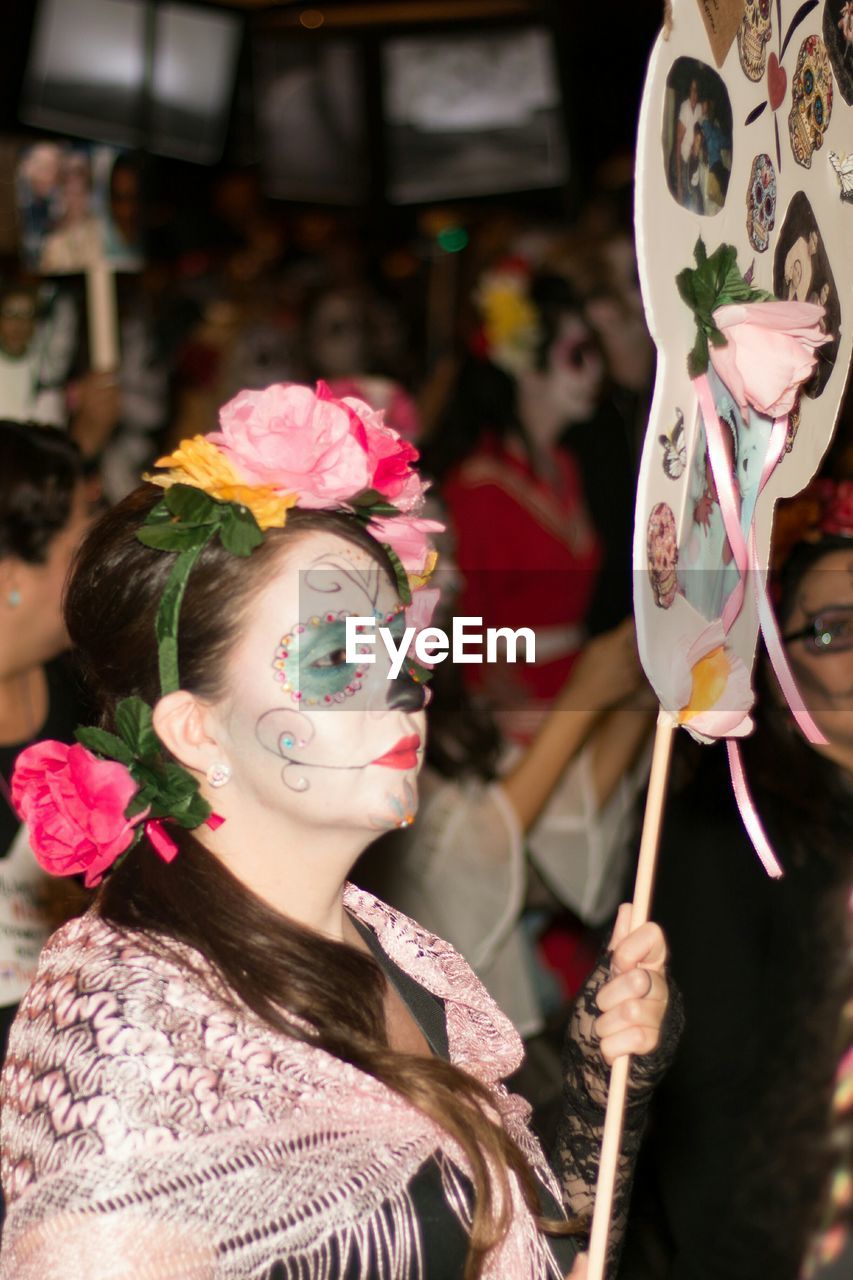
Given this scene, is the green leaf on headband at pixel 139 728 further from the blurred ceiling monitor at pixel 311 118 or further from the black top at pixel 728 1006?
the blurred ceiling monitor at pixel 311 118

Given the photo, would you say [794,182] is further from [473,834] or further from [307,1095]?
[473,834]

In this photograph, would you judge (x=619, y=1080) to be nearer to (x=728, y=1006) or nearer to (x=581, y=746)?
(x=728, y=1006)

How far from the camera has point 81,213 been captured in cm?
384

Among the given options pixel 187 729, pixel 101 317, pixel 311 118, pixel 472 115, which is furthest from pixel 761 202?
pixel 311 118

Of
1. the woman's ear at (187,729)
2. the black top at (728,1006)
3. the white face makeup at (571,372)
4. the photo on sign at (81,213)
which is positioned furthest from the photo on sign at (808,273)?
the white face makeup at (571,372)

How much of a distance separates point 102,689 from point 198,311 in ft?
16.9

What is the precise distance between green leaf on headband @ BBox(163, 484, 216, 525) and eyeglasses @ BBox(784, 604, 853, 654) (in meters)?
1.35

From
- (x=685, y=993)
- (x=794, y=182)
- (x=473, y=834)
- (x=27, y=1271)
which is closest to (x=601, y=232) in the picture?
(x=473, y=834)

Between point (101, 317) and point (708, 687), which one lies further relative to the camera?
point (101, 317)

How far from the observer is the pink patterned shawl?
1165mm

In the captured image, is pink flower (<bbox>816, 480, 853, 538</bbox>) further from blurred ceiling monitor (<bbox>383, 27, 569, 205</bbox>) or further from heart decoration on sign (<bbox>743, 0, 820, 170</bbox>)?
blurred ceiling monitor (<bbox>383, 27, 569, 205</bbox>)

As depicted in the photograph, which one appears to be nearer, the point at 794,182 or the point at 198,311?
the point at 794,182

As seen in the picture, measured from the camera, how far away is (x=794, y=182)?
149cm
